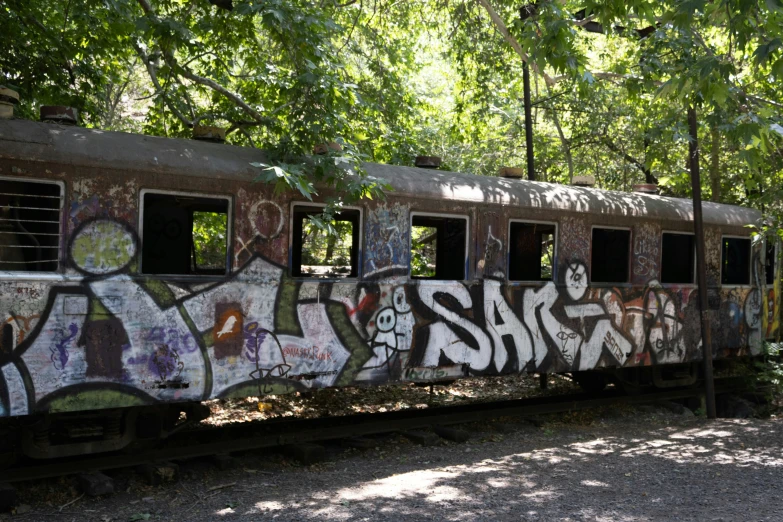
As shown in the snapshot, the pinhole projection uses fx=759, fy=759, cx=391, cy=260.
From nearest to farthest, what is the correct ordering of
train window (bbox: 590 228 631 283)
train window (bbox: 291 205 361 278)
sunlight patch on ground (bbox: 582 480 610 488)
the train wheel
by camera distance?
sunlight patch on ground (bbox: 582 480 610 488), train window (bbox: 291 205 361 278), train window (bbox: 590 228 631 283), the train wheel

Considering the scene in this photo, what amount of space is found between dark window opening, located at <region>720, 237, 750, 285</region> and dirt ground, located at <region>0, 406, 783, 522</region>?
133 inches

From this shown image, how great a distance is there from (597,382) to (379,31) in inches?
308

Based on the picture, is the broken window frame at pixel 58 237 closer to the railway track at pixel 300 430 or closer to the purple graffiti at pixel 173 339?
the purple graffiti at pixel 173 339

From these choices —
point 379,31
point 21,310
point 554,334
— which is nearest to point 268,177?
point 21,310

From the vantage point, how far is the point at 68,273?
5.72m

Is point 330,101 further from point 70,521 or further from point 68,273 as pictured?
point 70,521

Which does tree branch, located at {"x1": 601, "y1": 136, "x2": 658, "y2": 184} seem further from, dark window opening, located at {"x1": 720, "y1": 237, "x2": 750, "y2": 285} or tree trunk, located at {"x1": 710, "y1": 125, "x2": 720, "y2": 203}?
dark window opening, located at {"x1": 720, "y1": 237, "x2": 750, "y2": 285}

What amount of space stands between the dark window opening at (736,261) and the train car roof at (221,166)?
167 cm

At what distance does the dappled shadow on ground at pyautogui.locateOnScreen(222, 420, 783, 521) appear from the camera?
5.52 m

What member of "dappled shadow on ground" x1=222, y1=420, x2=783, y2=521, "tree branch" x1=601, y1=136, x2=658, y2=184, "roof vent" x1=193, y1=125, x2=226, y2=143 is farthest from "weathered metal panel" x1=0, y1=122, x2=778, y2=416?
"tree branch" x1=601, y1=136, x2=658, y2=184

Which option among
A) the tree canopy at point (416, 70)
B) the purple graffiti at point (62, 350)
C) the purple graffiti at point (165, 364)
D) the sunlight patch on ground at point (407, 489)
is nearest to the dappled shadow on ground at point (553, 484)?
the sunlight patch on ground at point (407, 489)

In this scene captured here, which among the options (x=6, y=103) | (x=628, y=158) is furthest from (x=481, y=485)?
(x=628, y=158)

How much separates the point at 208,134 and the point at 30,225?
6.20 feet

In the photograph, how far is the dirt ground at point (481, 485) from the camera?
5.52 metres
